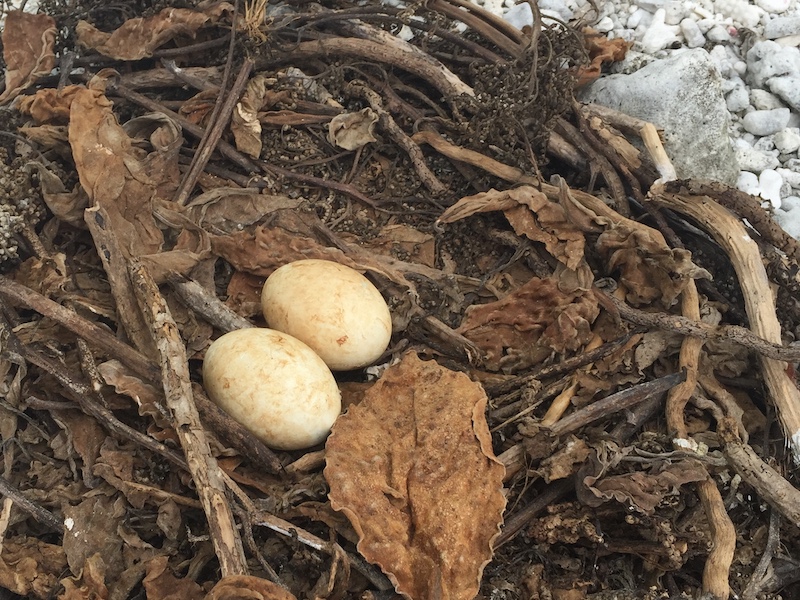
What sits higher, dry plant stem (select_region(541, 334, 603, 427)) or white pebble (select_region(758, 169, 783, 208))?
white pebble (select_region(758, 169, 783, 208))

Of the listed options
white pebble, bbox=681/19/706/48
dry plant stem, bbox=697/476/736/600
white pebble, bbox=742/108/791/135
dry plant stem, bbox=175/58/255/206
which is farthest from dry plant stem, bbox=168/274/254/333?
white pebble, bbox=681/19/706/48

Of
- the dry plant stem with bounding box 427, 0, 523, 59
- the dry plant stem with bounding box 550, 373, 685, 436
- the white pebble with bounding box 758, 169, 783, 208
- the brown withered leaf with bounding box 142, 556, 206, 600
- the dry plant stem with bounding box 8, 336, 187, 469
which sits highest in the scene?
the dry plant stem with bounding box 427, 0, 523, 59

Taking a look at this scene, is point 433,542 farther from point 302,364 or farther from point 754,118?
point 754,118

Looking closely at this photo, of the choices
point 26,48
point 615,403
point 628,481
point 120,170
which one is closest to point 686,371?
point 615,403

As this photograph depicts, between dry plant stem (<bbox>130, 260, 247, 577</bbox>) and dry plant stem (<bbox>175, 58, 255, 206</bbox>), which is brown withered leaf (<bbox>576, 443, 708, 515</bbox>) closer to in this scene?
dry plant stem (<bbox>130, 260, 247, 577</bbox>)

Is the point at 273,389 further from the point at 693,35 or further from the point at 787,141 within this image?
the point at 693,35

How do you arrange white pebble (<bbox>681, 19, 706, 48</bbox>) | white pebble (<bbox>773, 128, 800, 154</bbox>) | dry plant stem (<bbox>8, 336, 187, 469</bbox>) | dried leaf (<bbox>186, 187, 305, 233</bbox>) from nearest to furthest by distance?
dry plant stem (<bbox>8, 336, 187, 469</bbox>), dried leaf (<bbox>186, 187, 305, 233</bbox>), white pebble (<bbox>773, 128, 800, 154</bbox>), white pebble (<bbox>681, 19, 706, 48</bbox>)

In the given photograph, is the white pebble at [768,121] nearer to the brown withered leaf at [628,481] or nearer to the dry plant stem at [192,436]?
the brown withered leaf at [628,481]

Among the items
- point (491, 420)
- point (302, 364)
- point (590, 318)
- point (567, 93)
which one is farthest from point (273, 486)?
point (567, 93)
